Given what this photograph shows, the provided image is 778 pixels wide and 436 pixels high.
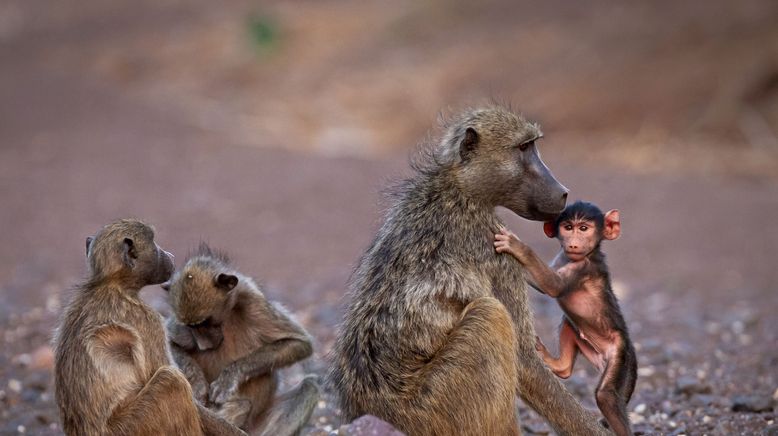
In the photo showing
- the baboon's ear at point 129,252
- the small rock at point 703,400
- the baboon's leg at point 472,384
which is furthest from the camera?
the small rock at point 703,400

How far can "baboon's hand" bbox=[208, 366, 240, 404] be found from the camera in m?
5.11

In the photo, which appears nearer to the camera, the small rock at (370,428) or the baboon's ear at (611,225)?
the small rock at (370,428)

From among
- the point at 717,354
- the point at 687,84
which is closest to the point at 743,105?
the point at 687,84

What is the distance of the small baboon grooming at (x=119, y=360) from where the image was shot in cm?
446

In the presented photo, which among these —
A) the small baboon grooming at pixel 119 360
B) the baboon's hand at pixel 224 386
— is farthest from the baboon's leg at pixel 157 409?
the baboon's hand at pixel 224 386

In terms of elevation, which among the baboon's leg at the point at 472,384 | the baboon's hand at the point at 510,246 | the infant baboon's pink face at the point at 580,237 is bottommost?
the baboon's leg at the point at 472,384

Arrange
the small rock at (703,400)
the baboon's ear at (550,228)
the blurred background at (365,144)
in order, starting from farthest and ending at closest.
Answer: the blurred background at (365,144), the small rock at (703,400), the baboon's ear at (550,228)

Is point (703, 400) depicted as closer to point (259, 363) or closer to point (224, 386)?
point (259, 363)

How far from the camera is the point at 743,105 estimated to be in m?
16.0

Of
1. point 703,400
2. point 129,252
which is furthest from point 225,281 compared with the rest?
point 703,400

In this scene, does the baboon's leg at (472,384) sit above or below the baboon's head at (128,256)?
below

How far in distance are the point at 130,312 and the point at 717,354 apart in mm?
4194

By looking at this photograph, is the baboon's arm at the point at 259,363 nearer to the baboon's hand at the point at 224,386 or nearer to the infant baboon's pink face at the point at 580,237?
the baboon's hand at the point at 224,386

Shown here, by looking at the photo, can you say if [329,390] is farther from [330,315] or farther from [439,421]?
[330,315]
